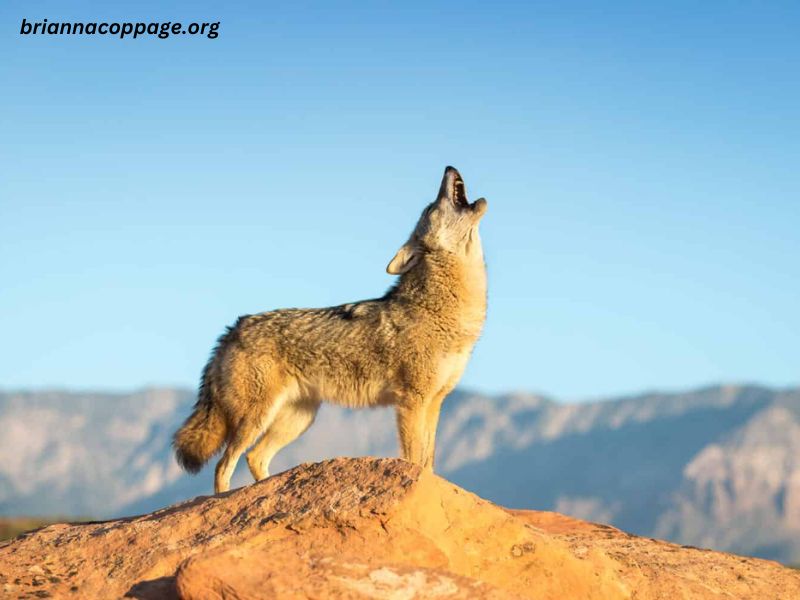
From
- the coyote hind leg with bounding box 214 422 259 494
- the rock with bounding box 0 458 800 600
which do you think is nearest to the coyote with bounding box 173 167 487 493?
the coyote hind leg with bounding box 214 422 259 494

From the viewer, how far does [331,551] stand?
7.78m

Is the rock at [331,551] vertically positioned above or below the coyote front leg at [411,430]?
below

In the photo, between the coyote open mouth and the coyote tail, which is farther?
the coyote open mouth

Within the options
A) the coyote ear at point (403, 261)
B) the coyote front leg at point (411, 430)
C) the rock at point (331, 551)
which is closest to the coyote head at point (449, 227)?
the coyote ear at point (403, 261)

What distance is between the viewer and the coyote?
11.6 meters

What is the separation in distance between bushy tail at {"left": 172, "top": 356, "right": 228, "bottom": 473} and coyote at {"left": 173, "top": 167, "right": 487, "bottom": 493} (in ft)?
0.04

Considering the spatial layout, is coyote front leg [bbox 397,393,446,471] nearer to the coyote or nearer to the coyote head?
A: the coyote

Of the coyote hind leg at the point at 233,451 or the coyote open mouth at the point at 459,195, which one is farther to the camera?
the coyote open mouth at the point at 459,195

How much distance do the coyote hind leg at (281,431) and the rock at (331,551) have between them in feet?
8.61

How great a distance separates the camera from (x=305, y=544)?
790cm

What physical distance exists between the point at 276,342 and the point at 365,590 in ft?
16.6

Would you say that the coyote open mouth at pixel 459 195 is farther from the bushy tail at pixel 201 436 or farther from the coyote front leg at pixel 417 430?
the bushy tail at pixel 201 436

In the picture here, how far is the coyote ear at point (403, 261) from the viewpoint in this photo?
1225 centimetres

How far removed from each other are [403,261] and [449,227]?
26.6 inches
